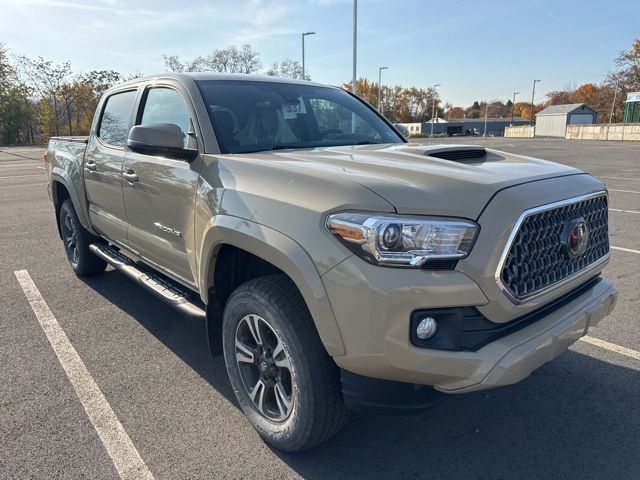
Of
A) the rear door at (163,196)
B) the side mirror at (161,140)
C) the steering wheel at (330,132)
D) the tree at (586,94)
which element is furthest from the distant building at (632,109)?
the side mirror at (161,140)

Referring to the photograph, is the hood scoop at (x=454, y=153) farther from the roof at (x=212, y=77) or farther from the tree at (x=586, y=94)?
the tree at (x=586, y=94)

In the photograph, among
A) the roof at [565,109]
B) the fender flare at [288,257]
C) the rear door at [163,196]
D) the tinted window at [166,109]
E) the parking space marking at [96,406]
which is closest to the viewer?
the fender flare at [288,257]

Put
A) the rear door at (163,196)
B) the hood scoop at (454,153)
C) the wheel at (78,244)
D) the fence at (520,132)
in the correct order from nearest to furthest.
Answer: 1. the hood scoop at (454,153)
2. the rear door at (163,196)
3. the wheel at (78,244)
4. the fence at (520,132)

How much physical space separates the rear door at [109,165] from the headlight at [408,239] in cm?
256

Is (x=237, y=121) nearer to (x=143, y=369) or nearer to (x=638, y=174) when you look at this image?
(x=143, y=369)

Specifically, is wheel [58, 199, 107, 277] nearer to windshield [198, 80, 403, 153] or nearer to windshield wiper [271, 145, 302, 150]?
windshield [198, 80, 403, 153]

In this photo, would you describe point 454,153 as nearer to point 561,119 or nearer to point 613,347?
point 613,347

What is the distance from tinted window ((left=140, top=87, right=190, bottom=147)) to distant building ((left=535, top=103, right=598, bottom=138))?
72.0 meters

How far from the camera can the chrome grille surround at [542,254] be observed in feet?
→ 6.83

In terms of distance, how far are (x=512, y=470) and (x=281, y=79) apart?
304 cm

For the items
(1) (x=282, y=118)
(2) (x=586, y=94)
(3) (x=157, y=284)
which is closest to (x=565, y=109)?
(2) (x=586, y=94)

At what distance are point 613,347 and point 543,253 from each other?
1.95m

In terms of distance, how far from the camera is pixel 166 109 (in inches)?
138

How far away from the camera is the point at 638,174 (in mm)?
15523
